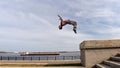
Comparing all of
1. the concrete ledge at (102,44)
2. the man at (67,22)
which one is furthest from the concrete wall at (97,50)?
the man at (67,22)

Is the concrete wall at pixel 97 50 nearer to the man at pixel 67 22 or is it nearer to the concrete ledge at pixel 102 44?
the concrete ledge at pixel 102 44

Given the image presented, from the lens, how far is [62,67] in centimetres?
1638

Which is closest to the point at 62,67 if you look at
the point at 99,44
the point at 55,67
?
the point at 55,67

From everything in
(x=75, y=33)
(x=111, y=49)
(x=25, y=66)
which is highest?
(x=75, y=33)

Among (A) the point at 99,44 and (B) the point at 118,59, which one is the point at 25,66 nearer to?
(A) the point at 99,44

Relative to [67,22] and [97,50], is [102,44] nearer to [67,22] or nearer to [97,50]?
[97,50]

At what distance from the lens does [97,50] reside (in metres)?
15.8

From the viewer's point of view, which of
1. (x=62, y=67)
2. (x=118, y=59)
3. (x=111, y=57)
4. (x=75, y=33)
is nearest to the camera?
(x=118, y=59)

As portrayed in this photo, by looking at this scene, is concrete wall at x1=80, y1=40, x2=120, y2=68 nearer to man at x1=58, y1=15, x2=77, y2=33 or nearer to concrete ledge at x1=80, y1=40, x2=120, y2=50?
concrete ledge at x1=80, y1=40, x2=120, y2=50

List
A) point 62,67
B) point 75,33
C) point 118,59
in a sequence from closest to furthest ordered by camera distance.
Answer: point 118,59
point 62,67
point 75,33

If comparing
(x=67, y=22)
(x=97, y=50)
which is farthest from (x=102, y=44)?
(x=67, y=22)

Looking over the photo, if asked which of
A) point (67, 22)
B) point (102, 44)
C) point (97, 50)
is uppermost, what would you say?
point (67, 22)

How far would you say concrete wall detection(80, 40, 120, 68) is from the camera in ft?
51.4

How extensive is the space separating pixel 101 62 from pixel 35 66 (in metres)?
5.13
